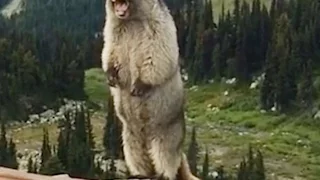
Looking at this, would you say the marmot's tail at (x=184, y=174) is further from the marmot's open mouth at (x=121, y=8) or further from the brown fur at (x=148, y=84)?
the marmot's open mouth at (x=121, y=8)

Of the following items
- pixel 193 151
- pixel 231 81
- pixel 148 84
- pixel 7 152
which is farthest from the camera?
pixel 231 81

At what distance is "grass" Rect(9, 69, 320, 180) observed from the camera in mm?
92688

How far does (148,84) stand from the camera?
11930 millimetres

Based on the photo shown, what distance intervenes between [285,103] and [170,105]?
93158 millimetres

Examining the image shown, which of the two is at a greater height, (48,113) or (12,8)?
(12,8)

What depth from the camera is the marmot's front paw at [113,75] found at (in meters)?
12.0

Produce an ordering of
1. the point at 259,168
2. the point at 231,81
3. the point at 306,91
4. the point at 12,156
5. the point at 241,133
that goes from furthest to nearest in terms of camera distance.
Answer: the point at 231,81 → the point at 306,91 → the point at 241,133 → the point at 259,168 → the point at 12,156

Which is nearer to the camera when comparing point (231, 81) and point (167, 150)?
point (167, 150)

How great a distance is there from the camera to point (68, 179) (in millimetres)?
6848

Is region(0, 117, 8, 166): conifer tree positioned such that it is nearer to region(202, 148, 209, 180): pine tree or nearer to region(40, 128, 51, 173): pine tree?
region(40, 128, 51, 173): pine tree

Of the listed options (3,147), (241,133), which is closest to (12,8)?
(241,133)

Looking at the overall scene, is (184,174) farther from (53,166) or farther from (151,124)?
(53,166)

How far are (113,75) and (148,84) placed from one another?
472mm

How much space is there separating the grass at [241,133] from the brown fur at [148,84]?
77257 mm
